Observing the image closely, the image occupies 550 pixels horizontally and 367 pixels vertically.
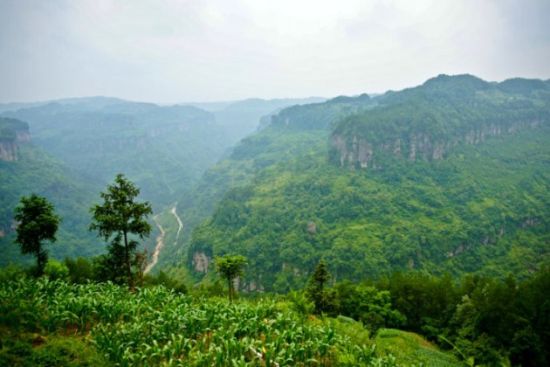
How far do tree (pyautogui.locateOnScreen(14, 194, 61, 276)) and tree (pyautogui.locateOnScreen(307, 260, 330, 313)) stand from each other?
941 inches

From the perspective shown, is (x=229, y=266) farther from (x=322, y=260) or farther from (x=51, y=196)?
(x=51, y=196)

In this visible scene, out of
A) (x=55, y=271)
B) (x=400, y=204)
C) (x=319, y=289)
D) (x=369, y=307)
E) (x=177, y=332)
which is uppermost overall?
(x=177, y=332)

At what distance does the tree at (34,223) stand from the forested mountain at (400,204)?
68.9 metres

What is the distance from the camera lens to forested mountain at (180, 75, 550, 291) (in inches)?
3676

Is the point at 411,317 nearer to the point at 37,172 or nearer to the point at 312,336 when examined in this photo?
the point at 312,336

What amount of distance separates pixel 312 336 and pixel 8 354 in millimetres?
12016

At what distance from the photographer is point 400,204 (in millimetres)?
122000

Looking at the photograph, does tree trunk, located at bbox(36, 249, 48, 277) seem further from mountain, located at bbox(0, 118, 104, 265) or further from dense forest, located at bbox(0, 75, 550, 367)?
mountain, located at bbox(0, 118, 104, 265)

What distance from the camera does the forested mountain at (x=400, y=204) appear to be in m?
93.4

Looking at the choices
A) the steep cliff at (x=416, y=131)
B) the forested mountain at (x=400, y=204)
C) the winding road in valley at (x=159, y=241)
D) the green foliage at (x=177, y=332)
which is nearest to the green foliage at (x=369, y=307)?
the green foliage at (x=177, y=332)

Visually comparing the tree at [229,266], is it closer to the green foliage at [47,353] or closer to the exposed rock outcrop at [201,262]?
the green foliage at [47,353]

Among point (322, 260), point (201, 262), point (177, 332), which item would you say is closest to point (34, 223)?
point (177, 332)

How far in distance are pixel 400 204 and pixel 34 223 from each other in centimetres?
11645

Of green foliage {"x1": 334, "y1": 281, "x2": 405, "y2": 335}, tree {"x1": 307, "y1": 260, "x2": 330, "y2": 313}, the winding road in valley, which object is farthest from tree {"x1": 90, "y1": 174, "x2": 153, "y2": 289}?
the winding road in valley
